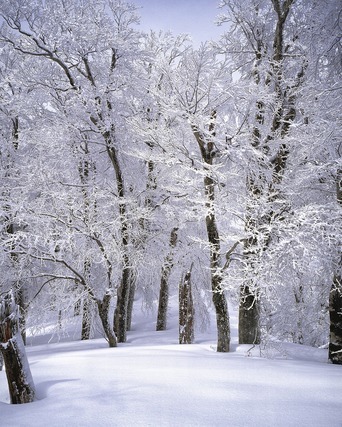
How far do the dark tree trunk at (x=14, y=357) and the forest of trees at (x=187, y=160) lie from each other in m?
0.02

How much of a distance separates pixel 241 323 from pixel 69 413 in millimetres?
5718

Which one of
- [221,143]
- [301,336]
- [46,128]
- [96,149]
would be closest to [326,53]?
[221,143]

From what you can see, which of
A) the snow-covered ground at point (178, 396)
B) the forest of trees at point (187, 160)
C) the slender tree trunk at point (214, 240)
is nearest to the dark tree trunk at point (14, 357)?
the forest of trees at point (187, 160)

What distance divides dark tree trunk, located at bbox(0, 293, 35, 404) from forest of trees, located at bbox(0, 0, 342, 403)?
0.07ft

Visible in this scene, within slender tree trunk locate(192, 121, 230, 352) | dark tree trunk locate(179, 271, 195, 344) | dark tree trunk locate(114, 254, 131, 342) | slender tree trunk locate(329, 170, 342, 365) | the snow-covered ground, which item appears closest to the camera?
the snow-covered ground

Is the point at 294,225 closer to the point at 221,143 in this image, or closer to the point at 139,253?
the point at 221,143

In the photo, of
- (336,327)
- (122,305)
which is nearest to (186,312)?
(122,305)

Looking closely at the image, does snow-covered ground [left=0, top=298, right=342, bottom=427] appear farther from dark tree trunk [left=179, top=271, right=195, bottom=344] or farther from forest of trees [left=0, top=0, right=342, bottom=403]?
dark tree trunk [left=179, top=271, right=195, bottom=344]

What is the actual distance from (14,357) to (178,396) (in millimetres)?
1801

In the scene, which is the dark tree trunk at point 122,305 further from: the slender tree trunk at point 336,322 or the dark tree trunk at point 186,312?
the slender tree trunk at point 336,322

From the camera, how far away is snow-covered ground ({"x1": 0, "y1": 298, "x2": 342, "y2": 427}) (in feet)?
8.88

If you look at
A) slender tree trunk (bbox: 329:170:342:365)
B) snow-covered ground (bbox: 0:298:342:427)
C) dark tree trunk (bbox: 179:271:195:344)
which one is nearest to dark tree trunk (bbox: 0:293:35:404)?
snow-covered ground (bbox: 0:298:342:427)

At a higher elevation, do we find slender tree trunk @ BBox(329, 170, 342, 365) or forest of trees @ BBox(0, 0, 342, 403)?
forest of trees @ BBox(0, 0, 342, 403)

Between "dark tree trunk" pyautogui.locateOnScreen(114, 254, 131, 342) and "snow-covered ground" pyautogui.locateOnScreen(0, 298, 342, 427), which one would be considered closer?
"snow-covered ground" pyautogui.locateOnScreen(0, 298, 342, 427)
